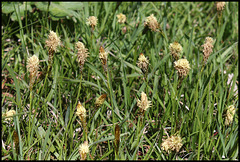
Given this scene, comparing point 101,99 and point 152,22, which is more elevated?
point 152,22

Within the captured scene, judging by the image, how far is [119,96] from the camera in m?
2.05

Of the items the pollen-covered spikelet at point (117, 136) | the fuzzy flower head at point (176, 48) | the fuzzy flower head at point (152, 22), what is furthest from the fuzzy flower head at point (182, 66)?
the fuzzy flower head at point (152, 22)

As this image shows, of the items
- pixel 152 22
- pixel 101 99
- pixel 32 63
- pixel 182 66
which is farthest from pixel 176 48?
pixel 32 63

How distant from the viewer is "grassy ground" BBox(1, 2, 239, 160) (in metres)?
1.64

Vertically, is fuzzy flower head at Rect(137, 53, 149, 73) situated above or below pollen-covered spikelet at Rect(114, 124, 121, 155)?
above

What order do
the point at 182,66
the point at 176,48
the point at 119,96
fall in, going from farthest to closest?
the point at 119,96, the point at 176,48, the point at 182,66

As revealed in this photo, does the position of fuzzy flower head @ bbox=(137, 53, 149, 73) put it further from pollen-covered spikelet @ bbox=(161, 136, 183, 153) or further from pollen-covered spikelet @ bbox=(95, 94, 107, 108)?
pollen-covered spikelet @ bbox=(161, 136, 183, 153)

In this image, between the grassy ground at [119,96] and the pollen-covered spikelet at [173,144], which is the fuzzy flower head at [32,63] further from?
the pollen-covered spikelet at [173,144]

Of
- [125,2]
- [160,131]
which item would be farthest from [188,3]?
[160,131]

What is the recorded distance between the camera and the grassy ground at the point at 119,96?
1645mm

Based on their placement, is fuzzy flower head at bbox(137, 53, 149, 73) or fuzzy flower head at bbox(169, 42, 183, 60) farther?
fuzzy flower head at bbox(169, 42, 183, 60)

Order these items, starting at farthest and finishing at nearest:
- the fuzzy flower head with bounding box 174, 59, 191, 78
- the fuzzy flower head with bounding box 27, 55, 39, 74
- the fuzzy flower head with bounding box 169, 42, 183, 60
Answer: the fuzzy flower head with bounding box 169, 42, 183, 60 → the fuzzy flower head with bounding box 174, 59, 191, 78 → the fuzzy flower head with bounding box 27, 55, 39, 74

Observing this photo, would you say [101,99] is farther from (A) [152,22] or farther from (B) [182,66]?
(A) [152,22]

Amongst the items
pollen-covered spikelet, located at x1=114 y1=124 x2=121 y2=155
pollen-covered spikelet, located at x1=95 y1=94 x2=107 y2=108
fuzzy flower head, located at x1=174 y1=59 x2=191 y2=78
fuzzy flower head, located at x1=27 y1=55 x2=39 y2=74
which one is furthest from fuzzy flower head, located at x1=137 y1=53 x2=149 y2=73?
fuzzy flower head, located at x1=27 y1=55 x2=39 y2=74
